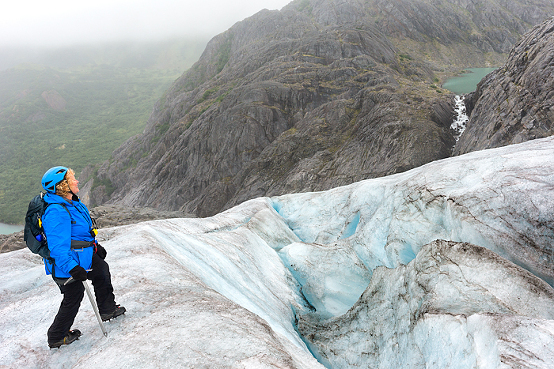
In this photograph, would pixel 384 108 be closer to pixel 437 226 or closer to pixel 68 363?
pixel 437 226

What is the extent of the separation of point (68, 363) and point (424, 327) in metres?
7.60

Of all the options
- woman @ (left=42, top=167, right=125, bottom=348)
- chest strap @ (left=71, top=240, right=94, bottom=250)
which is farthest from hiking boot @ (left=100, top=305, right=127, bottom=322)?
chest strap @ (left=71, top=240, right=94, bottom=250)

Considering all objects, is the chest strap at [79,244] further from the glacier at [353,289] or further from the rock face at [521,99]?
the rock face at [521,99]

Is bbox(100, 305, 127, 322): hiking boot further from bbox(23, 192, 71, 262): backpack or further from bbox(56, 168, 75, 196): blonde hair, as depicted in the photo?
bbox(56, 168, 75, 196): blonde hair

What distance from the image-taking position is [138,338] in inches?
219

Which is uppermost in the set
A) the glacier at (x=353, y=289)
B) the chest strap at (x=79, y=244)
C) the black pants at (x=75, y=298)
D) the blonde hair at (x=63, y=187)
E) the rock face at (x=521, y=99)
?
the rock face at (x=521, y=99)

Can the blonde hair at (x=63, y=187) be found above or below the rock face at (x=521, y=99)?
below

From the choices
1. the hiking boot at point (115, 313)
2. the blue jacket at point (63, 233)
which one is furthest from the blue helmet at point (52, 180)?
the hiking boot at point (115, 313)

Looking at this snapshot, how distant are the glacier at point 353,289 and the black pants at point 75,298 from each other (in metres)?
0.39

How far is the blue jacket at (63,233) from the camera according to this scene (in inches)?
198

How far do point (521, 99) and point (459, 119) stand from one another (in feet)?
62.2

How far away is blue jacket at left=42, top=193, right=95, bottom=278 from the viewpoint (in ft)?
16.5

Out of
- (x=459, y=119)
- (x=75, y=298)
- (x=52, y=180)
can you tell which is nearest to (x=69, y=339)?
(x=75, y=298)

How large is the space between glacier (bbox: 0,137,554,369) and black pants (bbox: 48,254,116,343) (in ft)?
1.29
